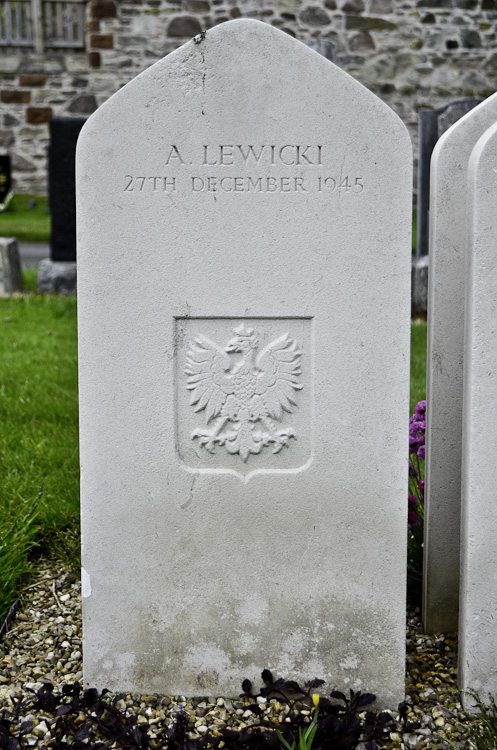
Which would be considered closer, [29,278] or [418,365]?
[418,365]

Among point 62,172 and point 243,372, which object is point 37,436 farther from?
point 62,172

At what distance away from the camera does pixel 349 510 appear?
2.21 meters

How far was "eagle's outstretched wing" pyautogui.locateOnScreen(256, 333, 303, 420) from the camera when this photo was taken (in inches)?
86.0

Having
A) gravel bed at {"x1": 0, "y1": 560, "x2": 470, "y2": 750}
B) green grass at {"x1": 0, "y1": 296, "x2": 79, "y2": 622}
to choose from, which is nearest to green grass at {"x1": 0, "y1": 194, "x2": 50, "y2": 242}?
green grass at {"x1": 0, "y1": 296, "x2": 79, "y2": 622}

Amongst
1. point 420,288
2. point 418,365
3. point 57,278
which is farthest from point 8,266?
point 418,365

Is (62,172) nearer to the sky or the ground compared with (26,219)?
nearer to the ground

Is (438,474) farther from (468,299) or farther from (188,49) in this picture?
(188,49)

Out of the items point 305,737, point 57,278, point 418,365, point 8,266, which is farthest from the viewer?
point 8,266

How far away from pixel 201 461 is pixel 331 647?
2.06 feet

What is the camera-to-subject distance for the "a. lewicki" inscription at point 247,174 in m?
2.10

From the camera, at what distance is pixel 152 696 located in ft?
7.49

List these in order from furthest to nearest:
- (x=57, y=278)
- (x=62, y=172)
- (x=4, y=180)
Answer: (x=4, y=180)
(x=57, y=278)
(x=62, y=172)

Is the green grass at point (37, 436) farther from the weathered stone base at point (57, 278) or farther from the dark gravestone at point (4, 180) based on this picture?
the dark gravestone at point (4, 180)

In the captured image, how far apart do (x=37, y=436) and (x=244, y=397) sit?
2.08 meters
